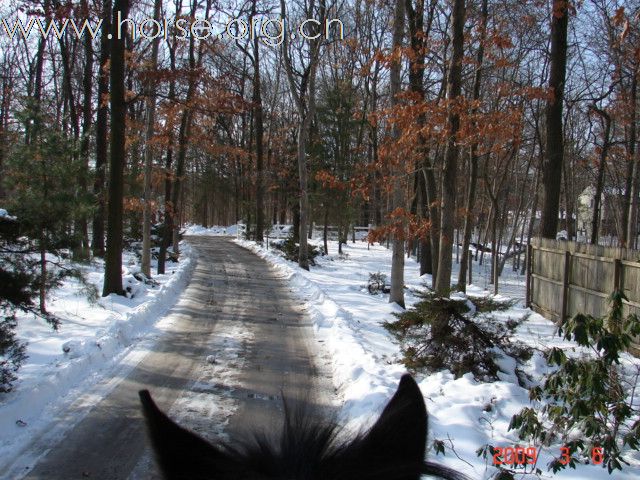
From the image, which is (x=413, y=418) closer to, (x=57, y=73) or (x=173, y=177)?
(x=173, y=177)

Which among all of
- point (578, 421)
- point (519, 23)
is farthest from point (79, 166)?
point (519, 23)

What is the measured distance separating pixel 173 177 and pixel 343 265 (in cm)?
992

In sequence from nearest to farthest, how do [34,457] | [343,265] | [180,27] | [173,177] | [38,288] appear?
[34,457]
[38,288]
[180,27]
[173,177]
[343,265]

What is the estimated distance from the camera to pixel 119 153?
38.5 ft

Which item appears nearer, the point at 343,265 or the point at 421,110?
the point at 421,110

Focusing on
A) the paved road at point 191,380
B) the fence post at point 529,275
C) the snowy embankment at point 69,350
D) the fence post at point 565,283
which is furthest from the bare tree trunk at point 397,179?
the snowy embankment at point 69,350

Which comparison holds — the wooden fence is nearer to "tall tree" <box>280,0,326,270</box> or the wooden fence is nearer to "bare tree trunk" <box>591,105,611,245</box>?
"bare tree trunk" <box>591,105,611,245</box>

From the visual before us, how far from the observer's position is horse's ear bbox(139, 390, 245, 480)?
4.04 ft

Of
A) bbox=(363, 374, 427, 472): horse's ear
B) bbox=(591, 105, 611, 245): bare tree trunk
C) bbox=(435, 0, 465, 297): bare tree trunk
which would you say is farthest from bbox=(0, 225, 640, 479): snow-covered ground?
bbox=(591, 105, 611, 245): bare tree trunk

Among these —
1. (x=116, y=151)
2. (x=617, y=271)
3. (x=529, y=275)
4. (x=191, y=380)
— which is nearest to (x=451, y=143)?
(x=617, y=271)

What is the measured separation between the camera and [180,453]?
48.9 inches

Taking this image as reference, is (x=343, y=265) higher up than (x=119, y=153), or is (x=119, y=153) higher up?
(x=119, y=153)

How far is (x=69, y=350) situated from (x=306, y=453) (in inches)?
272

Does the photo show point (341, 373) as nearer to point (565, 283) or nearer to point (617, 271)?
point (617, 271)
